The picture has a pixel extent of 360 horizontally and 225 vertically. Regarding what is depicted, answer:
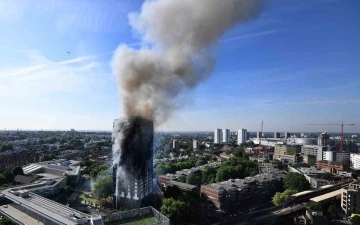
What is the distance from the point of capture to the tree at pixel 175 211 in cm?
1659

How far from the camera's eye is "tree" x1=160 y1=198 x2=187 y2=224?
16.6 metres

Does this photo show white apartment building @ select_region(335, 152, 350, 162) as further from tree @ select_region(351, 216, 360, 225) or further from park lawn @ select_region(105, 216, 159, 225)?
park lawn @ select_region(105, 216, 159, 225)

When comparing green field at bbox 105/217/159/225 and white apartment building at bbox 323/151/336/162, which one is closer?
green field at bbox 105/217/159/225

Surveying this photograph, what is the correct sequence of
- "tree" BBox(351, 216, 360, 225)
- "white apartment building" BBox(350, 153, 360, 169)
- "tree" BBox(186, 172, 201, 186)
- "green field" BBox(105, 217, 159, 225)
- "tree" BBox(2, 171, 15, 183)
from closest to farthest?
"green field" BBox(105, 217, 159, 225)
"tree" BBox(351, 216, 360, 225)
"tree" BBox(2, 171, 15, 183)
"tree" BBox(186, 172, 201, 186)
"white apartment building" BBox(350, 153, 360, 169)

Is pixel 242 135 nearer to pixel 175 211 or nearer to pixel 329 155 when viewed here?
pixel 329 155

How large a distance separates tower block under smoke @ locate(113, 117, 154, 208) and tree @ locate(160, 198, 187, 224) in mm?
2923

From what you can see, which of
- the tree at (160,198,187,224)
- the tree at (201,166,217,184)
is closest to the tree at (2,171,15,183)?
the tree at (160,198,187,224)

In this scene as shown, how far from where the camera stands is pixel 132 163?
786 inches

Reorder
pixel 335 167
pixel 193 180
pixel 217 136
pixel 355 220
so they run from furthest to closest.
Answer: pixel 217 136, pixel 335 167, pixel 193 180, pixel 355 220

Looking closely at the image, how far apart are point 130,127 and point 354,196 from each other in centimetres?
1745

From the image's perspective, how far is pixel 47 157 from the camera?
1725 inches

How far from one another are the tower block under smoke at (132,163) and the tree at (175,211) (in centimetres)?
292

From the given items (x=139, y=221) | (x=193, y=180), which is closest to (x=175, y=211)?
(x=139, y=221)

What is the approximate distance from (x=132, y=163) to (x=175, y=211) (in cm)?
491
